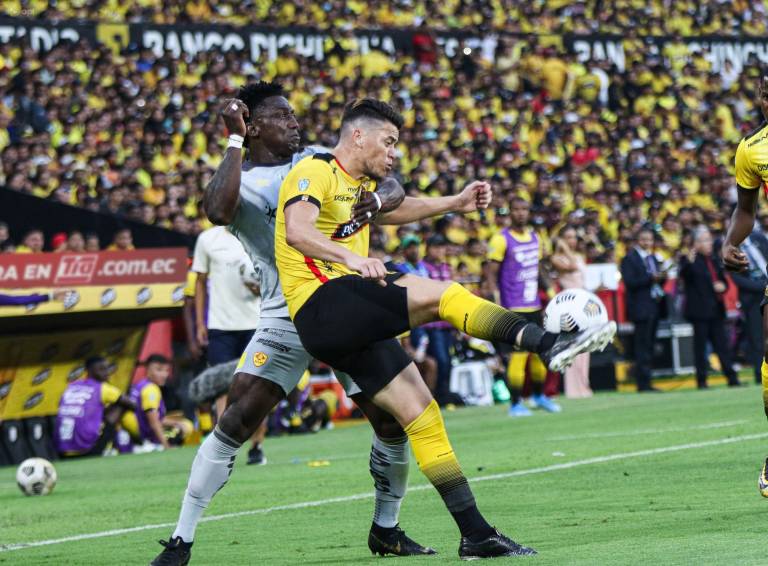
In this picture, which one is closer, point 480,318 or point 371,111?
point 480,318

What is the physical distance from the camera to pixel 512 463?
11.2 metres

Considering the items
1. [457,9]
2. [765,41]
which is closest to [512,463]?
[457,9]

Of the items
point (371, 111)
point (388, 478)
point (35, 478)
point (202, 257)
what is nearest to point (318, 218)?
point (371, 111)

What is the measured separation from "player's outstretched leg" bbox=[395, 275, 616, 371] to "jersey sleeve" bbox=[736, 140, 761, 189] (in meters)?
2.01

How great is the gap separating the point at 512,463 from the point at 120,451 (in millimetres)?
6331

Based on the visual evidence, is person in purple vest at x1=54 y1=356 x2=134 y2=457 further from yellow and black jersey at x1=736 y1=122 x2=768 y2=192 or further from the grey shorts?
yellow and black jersey at x1=736 y1=122 x2=768 y2=192

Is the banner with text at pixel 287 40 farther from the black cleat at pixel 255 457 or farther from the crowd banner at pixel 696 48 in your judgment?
the black cleat at pixel 255 457

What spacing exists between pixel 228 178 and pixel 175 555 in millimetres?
1745

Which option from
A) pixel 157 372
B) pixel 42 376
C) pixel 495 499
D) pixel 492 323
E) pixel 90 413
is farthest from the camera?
pixel 157 372

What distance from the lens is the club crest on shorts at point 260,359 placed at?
6902 mm

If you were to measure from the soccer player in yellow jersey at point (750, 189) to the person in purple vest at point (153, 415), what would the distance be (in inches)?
365

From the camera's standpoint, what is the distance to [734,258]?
782 centimetres

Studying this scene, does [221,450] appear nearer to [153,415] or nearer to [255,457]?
[255,457]

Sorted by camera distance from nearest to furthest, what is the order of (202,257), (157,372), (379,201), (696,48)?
1. (379,201)
2. (202,257)
3. (157,372)
4. (696,48)
